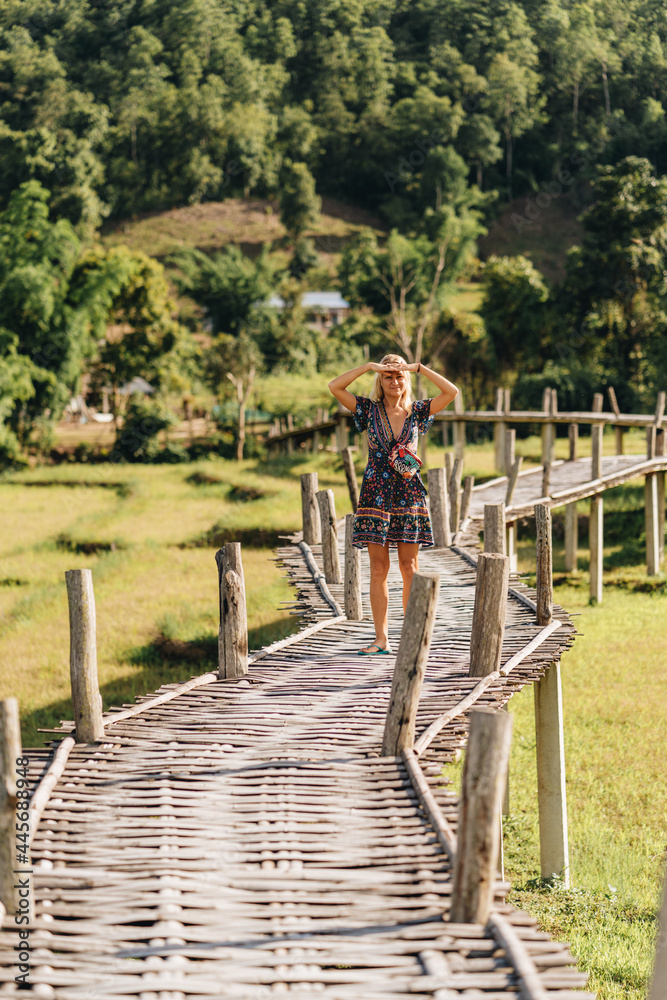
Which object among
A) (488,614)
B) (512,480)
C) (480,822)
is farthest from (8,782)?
(512,480)

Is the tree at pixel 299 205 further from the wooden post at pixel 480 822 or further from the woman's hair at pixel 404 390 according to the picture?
the wooden post at pixel 480 822

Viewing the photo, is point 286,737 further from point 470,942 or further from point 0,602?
point 0,602

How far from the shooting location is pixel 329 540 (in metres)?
8.45

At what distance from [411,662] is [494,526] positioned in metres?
3.42

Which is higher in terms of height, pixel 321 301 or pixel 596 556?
pixel 321 301

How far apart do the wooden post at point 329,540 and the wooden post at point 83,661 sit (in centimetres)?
383

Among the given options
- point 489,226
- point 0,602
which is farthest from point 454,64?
point 0,602

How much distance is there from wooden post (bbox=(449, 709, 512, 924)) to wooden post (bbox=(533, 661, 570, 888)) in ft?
15.0

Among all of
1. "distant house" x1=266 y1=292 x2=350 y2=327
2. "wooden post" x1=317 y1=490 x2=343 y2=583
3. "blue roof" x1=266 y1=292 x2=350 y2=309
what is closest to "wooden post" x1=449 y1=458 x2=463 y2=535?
"wooden post" x1=317 y1=490 x2=343 y2=583

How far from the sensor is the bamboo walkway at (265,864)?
2938 millimetres

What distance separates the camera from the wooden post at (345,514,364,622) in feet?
23.3

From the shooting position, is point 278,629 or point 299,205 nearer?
point 278,629

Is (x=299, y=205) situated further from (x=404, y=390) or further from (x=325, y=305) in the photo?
(x=404, y=390)

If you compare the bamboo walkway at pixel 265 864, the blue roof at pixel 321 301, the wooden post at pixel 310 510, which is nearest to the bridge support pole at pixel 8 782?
the bamboo walkway at pixel 265 864
